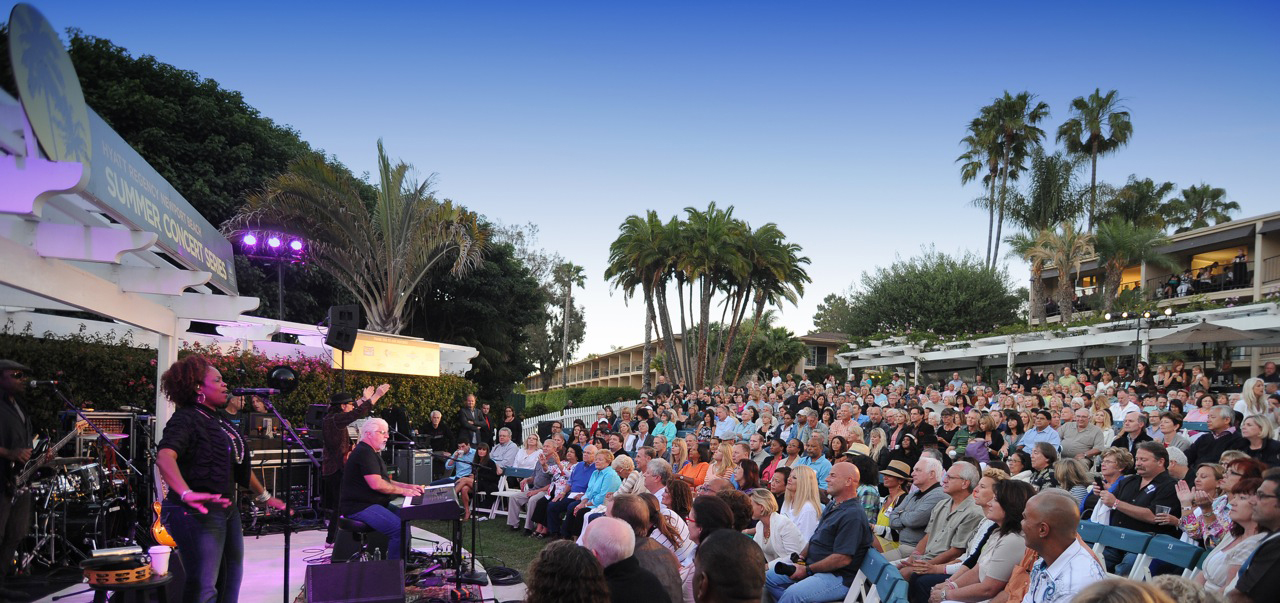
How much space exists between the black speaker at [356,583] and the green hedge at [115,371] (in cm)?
724

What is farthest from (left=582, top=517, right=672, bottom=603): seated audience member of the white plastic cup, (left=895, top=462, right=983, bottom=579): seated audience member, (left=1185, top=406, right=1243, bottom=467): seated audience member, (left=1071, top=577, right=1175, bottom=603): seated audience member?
(left=1185, top=406, right=1243, bottom=467): seated audience member

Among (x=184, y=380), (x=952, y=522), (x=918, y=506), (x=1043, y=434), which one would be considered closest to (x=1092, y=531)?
(x=952, y=522)

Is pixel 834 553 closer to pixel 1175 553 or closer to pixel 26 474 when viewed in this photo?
pixel 1175 553

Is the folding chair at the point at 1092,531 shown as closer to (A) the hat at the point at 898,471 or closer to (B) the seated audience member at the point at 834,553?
(B) the seated audience member at the point at 834,553

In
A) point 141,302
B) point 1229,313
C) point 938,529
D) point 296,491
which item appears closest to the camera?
point 938,529

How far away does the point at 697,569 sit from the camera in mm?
3105

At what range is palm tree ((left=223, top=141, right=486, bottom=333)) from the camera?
55.1 ft

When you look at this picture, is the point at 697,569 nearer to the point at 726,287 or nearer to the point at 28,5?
the point at 28,5

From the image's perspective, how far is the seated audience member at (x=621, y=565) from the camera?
3.34m

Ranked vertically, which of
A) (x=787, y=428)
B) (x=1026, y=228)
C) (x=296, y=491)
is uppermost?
(x=1026, y=228)

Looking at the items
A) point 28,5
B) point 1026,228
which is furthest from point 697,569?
point 1026,228

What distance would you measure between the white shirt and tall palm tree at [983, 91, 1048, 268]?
3711 cm

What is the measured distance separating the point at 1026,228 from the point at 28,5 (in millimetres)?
39540

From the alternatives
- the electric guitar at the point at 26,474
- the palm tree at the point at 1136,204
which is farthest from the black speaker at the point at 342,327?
the palm tree at the point at 1136,204
